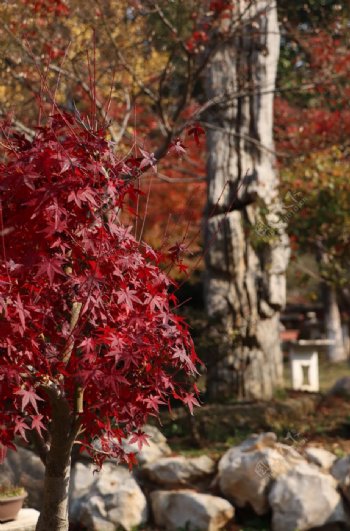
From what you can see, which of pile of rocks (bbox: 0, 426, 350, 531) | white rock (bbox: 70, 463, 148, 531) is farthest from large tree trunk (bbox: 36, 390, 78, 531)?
white rock (bbox: 70, 463, 148, 531)

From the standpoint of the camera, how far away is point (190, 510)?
7.34m

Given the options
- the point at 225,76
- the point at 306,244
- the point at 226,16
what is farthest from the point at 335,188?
the point at 226,16

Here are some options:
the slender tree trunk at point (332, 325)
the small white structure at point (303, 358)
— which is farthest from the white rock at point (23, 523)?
the slender tree trunk at point (332, 325)

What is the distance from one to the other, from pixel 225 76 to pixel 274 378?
4.15 m

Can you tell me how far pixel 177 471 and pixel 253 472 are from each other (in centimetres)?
83

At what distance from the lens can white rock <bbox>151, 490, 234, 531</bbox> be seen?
23.8ft

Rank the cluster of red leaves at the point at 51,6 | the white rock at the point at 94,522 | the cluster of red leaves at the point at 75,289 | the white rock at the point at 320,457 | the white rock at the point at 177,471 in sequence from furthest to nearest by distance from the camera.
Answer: the cluster of red leaves at the point at 51,6 < the white rock at the point at 177,471 < the white rock at the point at 320,457 < the white rock at the point at 94,522 < the cluster of red leaves at the point at 75,289

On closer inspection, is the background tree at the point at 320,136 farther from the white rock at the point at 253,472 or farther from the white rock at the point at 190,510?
the white rock at the point at 190,510

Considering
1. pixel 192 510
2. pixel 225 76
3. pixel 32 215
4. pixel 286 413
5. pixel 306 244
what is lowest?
pixel 192 510

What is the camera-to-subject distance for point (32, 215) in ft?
12.3

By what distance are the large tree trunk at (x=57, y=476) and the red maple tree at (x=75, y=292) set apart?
15 centimetres

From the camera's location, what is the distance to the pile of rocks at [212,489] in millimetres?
7188

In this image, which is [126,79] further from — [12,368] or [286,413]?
[12,368]

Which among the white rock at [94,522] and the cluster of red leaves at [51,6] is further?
the cluster of red leaves at [51,6]
